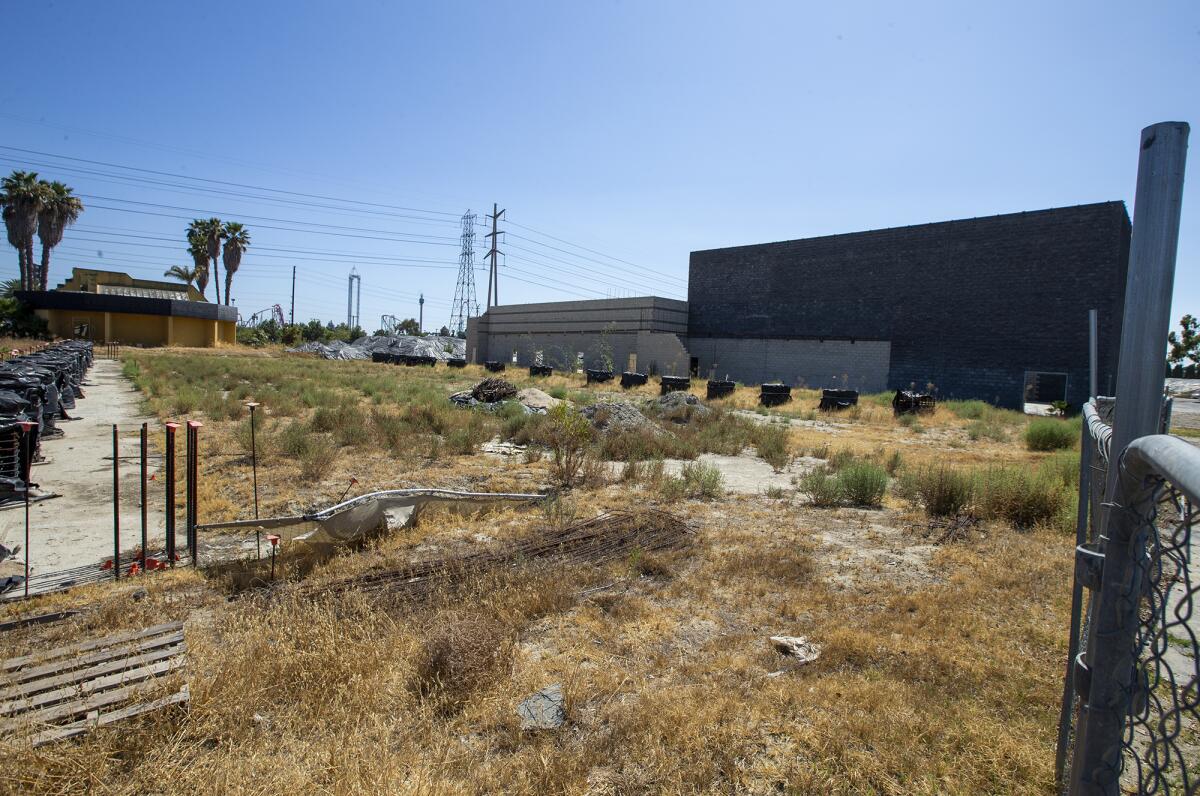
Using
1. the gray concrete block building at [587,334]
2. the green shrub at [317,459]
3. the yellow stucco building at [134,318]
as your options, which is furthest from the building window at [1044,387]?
the yellow stucco building at [134,318]

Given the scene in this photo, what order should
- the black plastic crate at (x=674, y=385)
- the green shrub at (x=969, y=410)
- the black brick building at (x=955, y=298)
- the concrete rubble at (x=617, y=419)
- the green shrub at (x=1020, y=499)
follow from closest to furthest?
the green shrub at (x=1020, y=499) → the concrete rubble at (x=617, y=419) → the green shrub at (x=969, y=410) → the black plastic crate at (x=674, y=385) → the black brick building at (x=955, y=298)

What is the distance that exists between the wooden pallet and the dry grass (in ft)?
0.44

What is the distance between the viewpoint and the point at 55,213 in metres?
54.5

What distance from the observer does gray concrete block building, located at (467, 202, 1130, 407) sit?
32.9 m

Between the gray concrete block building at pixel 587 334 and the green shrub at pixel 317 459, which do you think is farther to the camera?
the gray concrete block building at pixel 587 334

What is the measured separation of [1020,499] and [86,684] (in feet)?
31.6

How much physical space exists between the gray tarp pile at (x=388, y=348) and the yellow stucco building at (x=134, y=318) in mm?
7194

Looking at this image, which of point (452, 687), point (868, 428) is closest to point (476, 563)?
point (452, 687)

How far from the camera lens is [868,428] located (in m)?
20.6

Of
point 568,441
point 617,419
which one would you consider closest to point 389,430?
point 568,441

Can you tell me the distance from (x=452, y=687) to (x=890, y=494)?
28.1ft

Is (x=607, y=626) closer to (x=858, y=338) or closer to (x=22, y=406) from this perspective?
(x=22, y=406)

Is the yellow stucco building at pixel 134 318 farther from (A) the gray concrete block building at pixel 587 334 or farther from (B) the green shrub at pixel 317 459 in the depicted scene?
(B) the green shrub at pixel 317 459

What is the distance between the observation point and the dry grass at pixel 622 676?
3.04m
